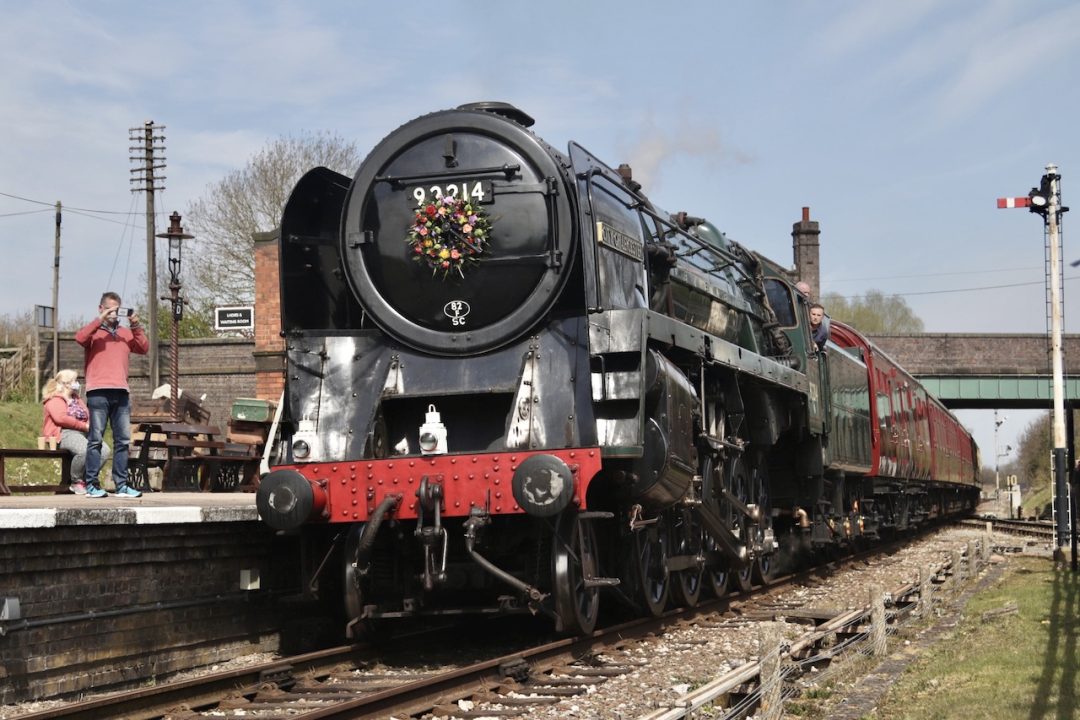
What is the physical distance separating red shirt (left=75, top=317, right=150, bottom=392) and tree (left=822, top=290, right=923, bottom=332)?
5846cm

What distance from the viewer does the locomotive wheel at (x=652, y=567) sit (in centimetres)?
850

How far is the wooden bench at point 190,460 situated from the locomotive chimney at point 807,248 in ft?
101

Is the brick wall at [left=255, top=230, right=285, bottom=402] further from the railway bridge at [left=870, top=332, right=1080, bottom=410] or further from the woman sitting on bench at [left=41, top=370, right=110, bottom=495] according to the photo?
the railway bridge at [left=870, top=332, right=1080, bottom=410]

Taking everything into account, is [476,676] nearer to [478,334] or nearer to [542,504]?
[542,504]

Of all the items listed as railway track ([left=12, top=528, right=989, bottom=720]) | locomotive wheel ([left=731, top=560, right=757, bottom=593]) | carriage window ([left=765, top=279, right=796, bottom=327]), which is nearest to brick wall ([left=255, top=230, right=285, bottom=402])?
carriage window ([left=765, top=279, right=796, bottom=327])

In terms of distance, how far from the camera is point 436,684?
20.8 feet

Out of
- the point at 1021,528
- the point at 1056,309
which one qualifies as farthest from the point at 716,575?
the point at 1021,528

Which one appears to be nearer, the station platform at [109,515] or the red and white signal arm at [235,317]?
the station platform at [109,515]

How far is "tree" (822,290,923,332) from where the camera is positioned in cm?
6619

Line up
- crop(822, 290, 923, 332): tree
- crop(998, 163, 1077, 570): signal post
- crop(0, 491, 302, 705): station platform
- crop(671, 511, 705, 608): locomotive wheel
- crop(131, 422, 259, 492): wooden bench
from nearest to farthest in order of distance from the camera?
crop(0, 491, 302, 705): station platform, crop(671, 511, 705, 608): locomotive wheel, crop(131, 422, 259, 492): wooden bench, crop(998, 163, 1077, 570): signal post, crop(822, 290, 923, 332): tree

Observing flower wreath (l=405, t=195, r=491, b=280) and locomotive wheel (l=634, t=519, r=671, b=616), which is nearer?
flower wreath (l=405, t=195, r=491, b=280)

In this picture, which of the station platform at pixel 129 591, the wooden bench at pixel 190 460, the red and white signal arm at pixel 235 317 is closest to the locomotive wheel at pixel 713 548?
the station platform at pixel 129 591

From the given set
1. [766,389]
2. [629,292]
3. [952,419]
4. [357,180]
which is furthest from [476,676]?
[952,419]

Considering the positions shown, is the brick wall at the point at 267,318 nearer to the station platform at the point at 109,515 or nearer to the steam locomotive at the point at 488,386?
the station platform at the point at 109,515
